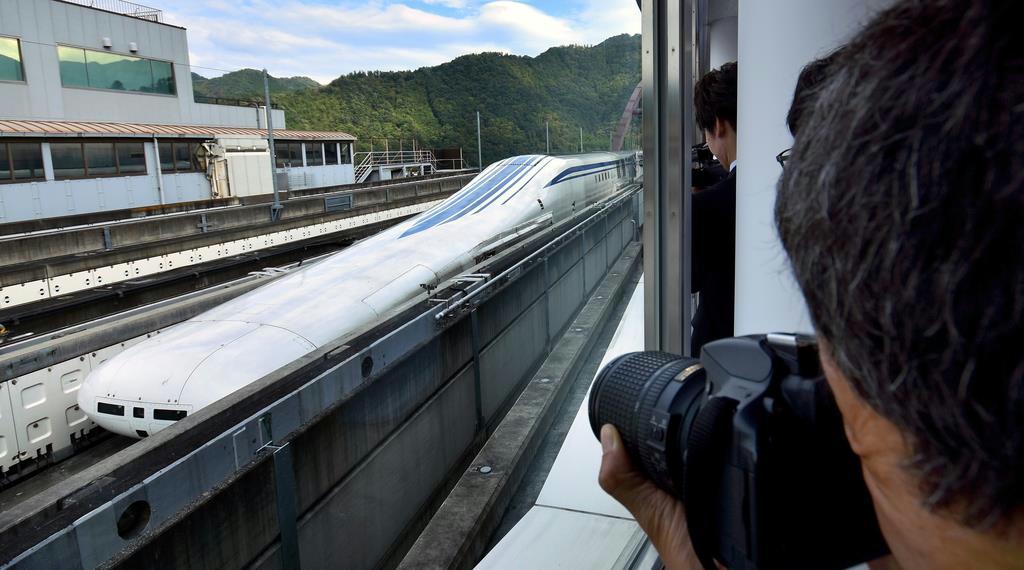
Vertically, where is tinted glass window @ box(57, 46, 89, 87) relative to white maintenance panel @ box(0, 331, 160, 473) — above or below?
above

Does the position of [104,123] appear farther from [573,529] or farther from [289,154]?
[573,529]

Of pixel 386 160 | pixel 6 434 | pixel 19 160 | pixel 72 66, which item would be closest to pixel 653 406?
pixel 6 434

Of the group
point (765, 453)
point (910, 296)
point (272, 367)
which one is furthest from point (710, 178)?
point (272, 367)

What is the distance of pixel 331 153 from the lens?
1399cm

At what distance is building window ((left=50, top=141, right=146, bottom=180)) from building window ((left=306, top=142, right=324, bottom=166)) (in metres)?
4.96

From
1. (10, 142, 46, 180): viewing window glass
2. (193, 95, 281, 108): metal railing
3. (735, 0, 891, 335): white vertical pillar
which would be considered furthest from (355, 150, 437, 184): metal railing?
(735, 0, 891, 335): white vertical pillar

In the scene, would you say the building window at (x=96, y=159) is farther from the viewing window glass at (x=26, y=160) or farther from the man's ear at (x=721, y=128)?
the man's ear at (x=721, y=128)

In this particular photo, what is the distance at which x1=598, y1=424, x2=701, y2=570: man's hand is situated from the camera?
52 cm

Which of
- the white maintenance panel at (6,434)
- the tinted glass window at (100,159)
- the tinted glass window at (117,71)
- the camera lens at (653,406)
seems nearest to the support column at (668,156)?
the camera lens at (653,406)

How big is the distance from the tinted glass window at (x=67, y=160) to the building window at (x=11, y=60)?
1.87 meters

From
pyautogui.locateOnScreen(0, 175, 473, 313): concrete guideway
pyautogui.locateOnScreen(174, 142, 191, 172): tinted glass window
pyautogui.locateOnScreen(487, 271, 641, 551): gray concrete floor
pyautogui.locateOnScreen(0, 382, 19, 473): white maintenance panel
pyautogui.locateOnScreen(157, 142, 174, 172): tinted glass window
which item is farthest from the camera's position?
pyautogui.locateOnScreen(174, 142, 191, 172): tinted glass window

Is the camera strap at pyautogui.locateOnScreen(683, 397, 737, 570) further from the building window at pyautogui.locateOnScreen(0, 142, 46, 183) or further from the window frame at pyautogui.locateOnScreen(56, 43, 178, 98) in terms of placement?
the building window at pyautogui.locateOnScreen(0, 142, 46, 183)

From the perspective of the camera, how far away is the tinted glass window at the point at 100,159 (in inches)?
299

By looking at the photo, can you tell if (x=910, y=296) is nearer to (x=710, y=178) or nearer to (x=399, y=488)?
(x=710, y=178)
